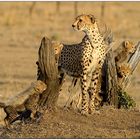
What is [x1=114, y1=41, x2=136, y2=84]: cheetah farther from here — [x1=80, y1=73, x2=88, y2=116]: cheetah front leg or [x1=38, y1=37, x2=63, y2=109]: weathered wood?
[x1=38, y1=37, x2=63, y2=109]: weathered wood

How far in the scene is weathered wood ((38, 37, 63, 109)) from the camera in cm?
897

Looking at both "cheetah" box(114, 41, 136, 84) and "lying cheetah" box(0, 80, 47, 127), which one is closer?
"lying cheetah" box(0, 80, 47, 127)

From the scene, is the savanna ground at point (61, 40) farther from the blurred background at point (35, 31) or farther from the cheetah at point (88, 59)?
the cheetah at point (88, 59)

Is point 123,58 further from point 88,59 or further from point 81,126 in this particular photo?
point 81,126

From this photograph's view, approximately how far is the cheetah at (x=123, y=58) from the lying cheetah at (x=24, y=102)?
5.05 ft

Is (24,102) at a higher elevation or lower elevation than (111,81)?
lower

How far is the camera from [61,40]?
24.5 metres

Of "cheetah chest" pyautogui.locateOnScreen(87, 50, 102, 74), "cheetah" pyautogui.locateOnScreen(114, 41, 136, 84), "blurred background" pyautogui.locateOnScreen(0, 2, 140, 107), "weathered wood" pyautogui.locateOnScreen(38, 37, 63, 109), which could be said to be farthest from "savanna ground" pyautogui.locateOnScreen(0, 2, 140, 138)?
"cheetah" pyautogui.locateOnScreen(114, 41, 136, 84)

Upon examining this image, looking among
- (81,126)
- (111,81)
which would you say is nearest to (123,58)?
(111,81)

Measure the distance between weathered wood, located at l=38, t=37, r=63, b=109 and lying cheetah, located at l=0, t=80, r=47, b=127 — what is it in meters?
0.17

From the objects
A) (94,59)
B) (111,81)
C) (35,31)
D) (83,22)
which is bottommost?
(35,31)

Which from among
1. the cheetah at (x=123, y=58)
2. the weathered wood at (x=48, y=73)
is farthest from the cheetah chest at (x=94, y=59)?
the cheetah at (x=123, y=58)

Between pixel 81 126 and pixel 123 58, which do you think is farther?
pixel 123 58

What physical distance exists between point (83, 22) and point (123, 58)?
1.31 metres
